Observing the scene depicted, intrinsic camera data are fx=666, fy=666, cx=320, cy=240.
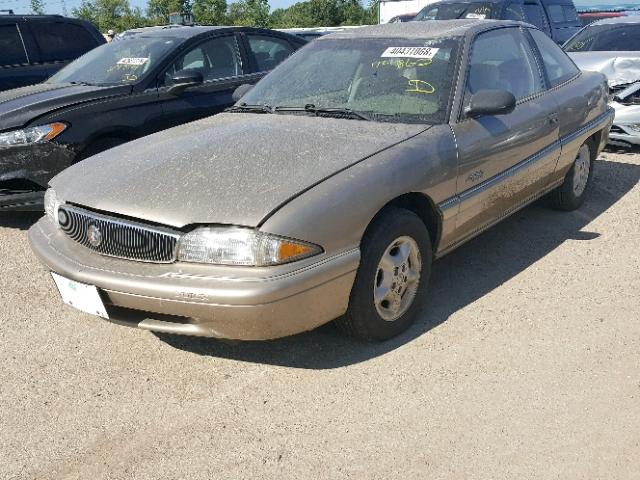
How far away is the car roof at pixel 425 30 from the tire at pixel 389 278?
1403mm

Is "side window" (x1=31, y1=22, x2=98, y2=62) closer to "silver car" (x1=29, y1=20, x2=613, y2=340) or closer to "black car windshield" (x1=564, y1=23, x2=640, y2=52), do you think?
"silver car" (x1=29, y1=20, x2=613, y2=340)

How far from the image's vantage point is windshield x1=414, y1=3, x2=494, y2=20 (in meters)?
10.1

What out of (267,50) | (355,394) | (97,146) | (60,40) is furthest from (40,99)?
(355,394)

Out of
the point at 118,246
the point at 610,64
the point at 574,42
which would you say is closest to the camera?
the point at 118,246

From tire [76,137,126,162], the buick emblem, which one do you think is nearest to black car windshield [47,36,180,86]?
tire [76,137,126,162]

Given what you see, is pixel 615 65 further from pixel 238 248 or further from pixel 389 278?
pixel 238 248

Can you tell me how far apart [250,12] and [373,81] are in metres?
39.2

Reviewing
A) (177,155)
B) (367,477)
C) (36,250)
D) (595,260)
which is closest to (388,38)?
(177,155)

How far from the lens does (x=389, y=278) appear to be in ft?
10.8

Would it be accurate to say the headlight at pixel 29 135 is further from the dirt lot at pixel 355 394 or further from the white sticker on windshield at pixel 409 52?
the white sticker on windshield at pixel 409 52

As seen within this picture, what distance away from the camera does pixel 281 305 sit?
278 cm

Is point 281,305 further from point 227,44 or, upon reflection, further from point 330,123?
point 227,44

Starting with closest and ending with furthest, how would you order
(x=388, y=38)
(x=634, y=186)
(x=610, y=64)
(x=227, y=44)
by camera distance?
(x=388, y=38), (x=634, y=186), (x=227, y=44), (x=610, y=64)

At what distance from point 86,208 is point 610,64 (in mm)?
6470
